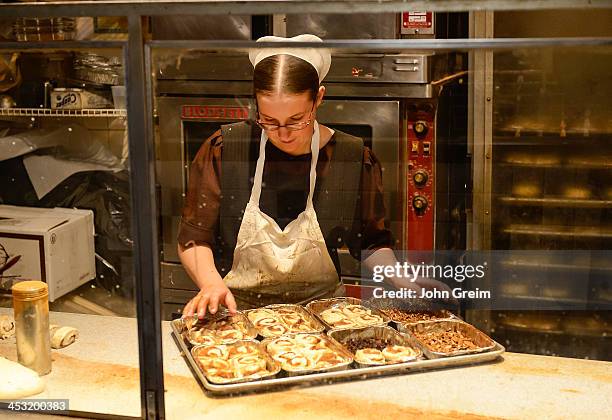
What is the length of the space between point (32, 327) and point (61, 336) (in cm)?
11

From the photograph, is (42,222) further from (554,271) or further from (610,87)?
(610,87)

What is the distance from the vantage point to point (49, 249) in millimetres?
1580

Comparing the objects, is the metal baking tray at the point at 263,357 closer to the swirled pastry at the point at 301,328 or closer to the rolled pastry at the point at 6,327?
the swirled pastry at the point at 301,328

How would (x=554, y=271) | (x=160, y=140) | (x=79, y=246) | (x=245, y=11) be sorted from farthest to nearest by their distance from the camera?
(x=79, y=246), (x=554, y=271), (x=160, y=140), (x=245, y=11)

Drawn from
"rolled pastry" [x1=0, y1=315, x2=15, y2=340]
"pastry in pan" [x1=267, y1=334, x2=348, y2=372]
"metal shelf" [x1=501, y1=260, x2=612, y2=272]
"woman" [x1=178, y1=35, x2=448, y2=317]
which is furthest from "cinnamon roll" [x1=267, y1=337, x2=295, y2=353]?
"rolled pastry" [x1=0, y1=315, x2=15, y2=340]

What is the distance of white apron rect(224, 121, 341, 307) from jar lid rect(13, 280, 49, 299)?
0.38m

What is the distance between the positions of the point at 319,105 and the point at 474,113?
0.99 ft

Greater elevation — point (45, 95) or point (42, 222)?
point (45, 95)

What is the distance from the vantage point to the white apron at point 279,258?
4.62ft

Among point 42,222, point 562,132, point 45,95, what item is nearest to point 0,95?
point 45,95

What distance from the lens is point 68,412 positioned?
1.40 m

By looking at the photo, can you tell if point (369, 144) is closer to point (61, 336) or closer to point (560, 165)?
point (560, 165)

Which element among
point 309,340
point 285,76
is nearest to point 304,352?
point 309,340

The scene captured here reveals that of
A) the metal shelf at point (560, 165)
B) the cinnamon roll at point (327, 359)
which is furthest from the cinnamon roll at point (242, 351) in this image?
the metal shelf at point (560, 165)
